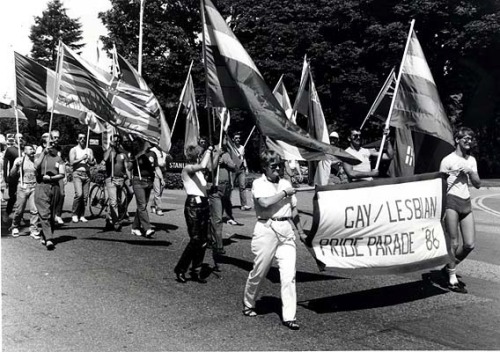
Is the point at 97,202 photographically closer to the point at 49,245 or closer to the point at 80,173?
the point at 80,173

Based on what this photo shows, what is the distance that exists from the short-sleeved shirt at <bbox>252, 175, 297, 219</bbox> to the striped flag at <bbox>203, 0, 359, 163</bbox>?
0.79m

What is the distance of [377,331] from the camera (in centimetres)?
542

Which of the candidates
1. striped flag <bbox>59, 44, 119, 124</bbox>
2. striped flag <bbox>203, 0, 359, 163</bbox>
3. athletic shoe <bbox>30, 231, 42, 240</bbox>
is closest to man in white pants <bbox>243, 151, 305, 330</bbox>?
striped flag <bbox>203, 0, 359, 163</bbox>

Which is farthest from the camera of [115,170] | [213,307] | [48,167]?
[115,170]

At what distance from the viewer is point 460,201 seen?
699 cm

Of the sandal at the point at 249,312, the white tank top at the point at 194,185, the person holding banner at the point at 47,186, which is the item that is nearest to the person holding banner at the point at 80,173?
the person holding banner at the point at 47,186

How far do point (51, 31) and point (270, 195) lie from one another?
2190 inches

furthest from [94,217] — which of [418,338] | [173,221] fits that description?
[418,338]

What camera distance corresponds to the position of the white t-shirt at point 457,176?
703 centimetres

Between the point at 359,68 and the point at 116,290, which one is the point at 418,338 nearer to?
the point at 116,290

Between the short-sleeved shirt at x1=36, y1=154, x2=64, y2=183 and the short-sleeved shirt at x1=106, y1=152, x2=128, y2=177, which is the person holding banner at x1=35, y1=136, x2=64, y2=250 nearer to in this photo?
the short-sleeved shirt at x1=36, y1=154, x2=64, y2=183

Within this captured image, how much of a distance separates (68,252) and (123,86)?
3.14m

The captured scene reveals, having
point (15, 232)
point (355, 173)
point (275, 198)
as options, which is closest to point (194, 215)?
point (275, 198)

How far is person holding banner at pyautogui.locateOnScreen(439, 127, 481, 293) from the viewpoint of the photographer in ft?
22.9
